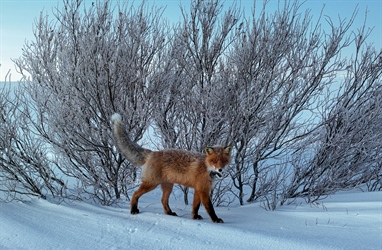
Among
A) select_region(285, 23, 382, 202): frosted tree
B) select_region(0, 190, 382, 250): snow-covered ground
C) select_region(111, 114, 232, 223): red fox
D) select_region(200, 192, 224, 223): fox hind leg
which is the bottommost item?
select_region(0, 190, 382, 250): snow-covered ground

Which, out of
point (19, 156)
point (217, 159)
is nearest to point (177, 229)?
point (217, 159)

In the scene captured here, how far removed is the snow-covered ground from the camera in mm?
3705

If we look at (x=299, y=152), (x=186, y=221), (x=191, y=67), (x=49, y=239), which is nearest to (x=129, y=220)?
(x=186, y=221)

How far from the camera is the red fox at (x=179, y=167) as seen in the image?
440 cm

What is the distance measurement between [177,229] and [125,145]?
129 centimetres

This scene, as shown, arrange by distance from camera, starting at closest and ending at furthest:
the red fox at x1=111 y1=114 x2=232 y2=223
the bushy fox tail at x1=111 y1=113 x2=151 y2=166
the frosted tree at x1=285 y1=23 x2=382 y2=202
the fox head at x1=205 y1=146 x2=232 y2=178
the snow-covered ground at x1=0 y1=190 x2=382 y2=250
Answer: the snow-covered ground at x1=0 y1=190 x2=382 y2=250 < the fox head at x1=205 y1=146 x2=232 y2=178 < the red fox at x1=111 y1=114 x2=232 y2=223 < the bushy fox tail at x1=111 y1=113 x2=151 y2=166 < the frosted tree at x1=285 y1=23 x2=382 y2=202

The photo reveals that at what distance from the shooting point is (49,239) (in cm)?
373

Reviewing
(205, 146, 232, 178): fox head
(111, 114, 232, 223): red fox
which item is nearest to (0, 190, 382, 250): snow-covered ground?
(111, 114, 232, 223): red fox

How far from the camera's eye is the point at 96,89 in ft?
19.2

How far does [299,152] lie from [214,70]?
2299 millimetres

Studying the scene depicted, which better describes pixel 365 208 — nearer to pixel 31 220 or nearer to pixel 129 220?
pixel 129 220

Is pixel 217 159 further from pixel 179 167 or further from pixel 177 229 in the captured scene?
pixel 177 229

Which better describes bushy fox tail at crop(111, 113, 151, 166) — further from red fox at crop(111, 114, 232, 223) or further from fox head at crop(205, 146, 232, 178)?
fox head at crop(205, 146, 232, 178)

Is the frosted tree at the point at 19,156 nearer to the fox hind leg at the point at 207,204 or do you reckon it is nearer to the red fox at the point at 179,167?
the red fox at the point at 179,167
